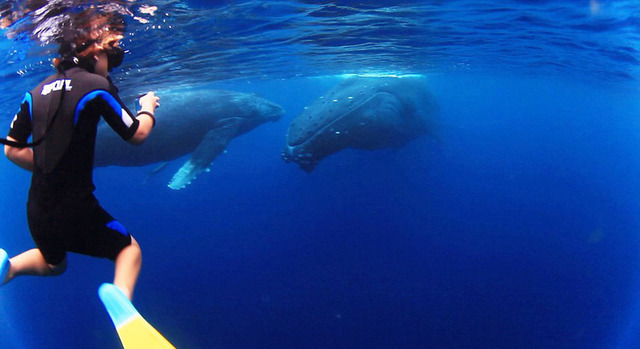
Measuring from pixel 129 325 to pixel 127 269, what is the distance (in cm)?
80

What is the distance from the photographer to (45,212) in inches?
130

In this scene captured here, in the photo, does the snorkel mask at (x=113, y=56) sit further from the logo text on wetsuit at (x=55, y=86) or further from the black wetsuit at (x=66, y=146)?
the logo text on wetsuit at (x=55, y=86)

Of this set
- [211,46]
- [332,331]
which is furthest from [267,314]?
[211,46]

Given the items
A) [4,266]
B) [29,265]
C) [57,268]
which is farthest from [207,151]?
[4,266]

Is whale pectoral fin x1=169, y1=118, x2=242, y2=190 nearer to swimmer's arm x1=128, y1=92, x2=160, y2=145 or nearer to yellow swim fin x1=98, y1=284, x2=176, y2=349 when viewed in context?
swimmer's arm x1=128, y1=92, x2=160, y2=145

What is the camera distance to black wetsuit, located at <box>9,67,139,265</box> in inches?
122

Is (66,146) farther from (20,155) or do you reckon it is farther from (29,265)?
(29,265)

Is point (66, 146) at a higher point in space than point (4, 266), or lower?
higher

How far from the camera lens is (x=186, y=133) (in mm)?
11734

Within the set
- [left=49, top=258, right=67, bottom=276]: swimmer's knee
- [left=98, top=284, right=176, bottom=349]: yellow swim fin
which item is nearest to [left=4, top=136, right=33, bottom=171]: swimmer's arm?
[left=49, top=258, right=67, bottom=276]: swimmer's knee

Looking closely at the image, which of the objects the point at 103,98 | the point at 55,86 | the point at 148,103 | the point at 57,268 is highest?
the point at 55,86

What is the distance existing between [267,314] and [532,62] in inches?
830

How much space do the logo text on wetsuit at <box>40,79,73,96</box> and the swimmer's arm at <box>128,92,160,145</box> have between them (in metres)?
0.58

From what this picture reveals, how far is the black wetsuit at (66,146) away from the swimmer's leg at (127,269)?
302mm
